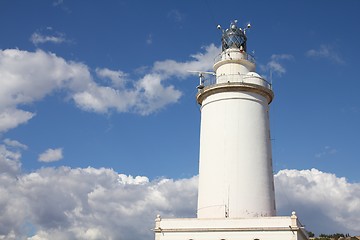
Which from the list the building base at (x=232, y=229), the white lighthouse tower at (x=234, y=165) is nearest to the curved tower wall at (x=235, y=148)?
the white lighthouse tower at (x=234, y=165)

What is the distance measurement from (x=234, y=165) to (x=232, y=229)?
4.67 m

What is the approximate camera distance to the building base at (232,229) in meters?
23.1

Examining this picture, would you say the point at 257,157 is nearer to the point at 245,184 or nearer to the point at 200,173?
the point at 245,184

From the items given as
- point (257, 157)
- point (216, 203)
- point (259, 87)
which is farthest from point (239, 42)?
point (216, 203)

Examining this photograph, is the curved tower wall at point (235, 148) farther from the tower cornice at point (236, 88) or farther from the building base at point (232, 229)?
the building base at point (232, 229)

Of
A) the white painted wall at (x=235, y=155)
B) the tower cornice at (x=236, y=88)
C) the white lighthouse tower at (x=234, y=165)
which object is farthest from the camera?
the tower cornice at (x=236, y=88)

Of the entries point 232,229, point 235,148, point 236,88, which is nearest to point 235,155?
point 235,148

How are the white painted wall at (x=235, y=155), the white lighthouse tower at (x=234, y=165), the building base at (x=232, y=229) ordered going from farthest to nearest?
the white painted wall at (x=235, y=155) → the white lighthouse tower at (x=234, y=165) → the building base at (x=232, y=229)

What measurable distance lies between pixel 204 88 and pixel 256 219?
32.3 ft

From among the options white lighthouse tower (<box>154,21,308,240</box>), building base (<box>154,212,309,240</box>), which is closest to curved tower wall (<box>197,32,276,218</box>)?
white lighthouse tower (<box>154,21,308,240</box>)

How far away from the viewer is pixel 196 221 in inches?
Result: 954

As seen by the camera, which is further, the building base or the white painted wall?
the white painted wall

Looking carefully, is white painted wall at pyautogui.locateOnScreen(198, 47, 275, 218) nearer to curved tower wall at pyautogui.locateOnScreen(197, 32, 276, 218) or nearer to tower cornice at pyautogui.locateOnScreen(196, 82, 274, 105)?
curved tower wall at pyautogui.locateOnScreen(197, 32, 276, 218)

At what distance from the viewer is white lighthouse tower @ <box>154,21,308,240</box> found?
23.7 m
